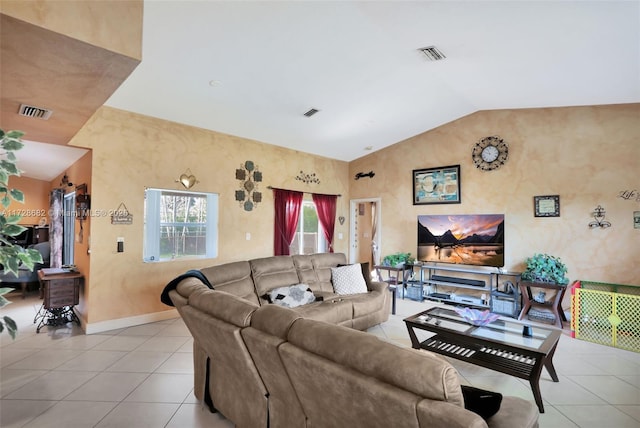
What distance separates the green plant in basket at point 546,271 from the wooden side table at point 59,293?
632 centimetres

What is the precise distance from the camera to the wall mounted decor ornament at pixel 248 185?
5.30 metres

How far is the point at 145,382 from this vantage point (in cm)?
272

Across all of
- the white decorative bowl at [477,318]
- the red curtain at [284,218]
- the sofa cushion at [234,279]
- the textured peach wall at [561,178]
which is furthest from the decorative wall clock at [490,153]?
the sofa cushion at [234,279]

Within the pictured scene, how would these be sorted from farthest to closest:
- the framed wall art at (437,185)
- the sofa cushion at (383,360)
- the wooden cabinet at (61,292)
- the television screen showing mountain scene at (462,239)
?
1. the framed wall art at (437,185)
2. the television screen showing mountain scene at (462,239)
3. the wooden cabinet at (61,292)
4. the sofa cushion at (383,360)

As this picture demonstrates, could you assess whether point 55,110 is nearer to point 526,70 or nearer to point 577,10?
point 577,10

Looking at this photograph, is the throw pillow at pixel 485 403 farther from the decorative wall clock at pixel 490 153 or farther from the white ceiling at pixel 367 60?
the decorative wall clock at pixel 490 153

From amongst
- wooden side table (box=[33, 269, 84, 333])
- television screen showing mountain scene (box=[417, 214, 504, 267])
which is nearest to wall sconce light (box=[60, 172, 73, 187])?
wooden side table (box=[33, 269, 84, 333])

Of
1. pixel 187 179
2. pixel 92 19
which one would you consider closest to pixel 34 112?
pixel 92 19

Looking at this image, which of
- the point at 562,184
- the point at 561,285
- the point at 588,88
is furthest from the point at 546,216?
the point at 588,88

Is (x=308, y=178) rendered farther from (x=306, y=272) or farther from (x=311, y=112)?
(x=306, y=272)

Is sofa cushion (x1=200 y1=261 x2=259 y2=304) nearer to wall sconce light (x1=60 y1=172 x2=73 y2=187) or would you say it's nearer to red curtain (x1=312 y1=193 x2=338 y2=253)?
red curtain (x1=312 y1=193 x2=338 y2=253)

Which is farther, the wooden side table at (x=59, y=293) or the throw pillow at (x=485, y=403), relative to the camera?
the wooden side table at (x=59, y=293)

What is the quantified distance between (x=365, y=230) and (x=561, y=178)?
14.5 ft

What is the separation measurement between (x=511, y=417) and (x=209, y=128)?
490cm
